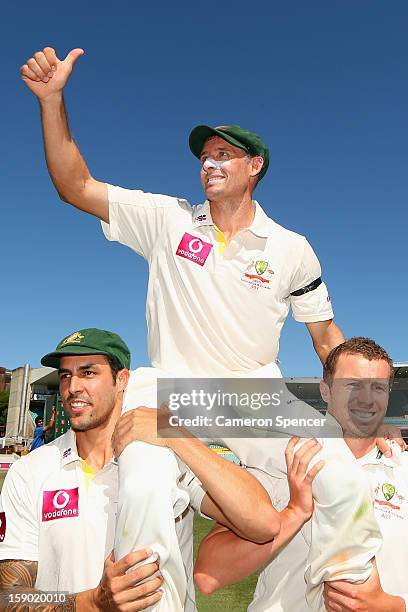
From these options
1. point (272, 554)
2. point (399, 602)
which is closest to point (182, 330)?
point (272, 554)

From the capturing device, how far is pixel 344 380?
287 cm

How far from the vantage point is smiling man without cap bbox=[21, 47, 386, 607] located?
113 inches

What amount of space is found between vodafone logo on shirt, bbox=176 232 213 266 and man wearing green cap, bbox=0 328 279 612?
62 cm

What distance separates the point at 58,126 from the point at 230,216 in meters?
1.00

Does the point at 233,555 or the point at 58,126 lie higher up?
the point at 58,126

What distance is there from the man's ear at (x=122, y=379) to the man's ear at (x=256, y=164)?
4.26 ft

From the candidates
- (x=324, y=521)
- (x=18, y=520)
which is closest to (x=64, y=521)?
(x=18, y=520)

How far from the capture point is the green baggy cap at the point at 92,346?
A: 3.00 meters

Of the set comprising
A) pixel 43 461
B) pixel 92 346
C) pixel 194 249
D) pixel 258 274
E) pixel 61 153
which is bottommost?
pixel 43 461

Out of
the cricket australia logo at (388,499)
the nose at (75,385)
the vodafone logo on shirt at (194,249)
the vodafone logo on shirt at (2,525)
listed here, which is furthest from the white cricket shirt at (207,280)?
the vodafone logo on shirt at (2,525)

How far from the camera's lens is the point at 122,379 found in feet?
10.3

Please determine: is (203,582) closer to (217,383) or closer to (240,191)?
(217,383)

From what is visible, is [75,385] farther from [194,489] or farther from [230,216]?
[230,216]

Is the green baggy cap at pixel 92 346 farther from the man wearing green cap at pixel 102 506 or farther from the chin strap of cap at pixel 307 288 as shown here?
the chin strap of cap at pixel 307 288
